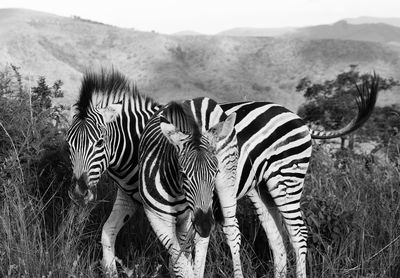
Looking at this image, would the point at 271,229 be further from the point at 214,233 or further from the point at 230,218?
the point at 230,218

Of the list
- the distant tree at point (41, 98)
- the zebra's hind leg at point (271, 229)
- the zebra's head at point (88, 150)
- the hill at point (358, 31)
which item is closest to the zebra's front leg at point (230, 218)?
the zebra's hind leg at point (271, 229)

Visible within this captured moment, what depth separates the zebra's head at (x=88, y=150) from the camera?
3.81 metres

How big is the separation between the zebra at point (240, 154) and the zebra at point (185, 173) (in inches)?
14.6

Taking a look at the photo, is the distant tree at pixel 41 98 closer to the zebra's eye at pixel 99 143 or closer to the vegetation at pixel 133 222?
the vegetation at pixel 133 222

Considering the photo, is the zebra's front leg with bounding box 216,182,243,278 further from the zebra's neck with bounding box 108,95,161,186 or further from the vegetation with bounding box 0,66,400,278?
the zebra's neck with bounding box 108,95,161,186

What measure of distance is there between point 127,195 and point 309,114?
12.8 m

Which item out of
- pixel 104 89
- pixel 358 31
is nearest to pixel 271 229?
pixel 104 89

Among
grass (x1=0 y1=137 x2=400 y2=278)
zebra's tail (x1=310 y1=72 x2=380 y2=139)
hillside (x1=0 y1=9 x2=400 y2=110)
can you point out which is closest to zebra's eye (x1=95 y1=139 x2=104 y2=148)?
grass (x1=0 y1=137 x2=400 y2=278)

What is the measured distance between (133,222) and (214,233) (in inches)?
37.2

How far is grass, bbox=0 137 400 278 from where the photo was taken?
3.85 meters

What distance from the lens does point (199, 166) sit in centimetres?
316

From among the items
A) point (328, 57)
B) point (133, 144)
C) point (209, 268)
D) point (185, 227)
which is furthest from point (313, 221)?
point (328, 57)

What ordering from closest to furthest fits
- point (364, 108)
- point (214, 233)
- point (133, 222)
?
point (214, 233)
point (364, 108)
point (133, 222)

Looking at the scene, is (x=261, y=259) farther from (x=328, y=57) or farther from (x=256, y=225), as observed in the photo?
(x=328, y=57)
